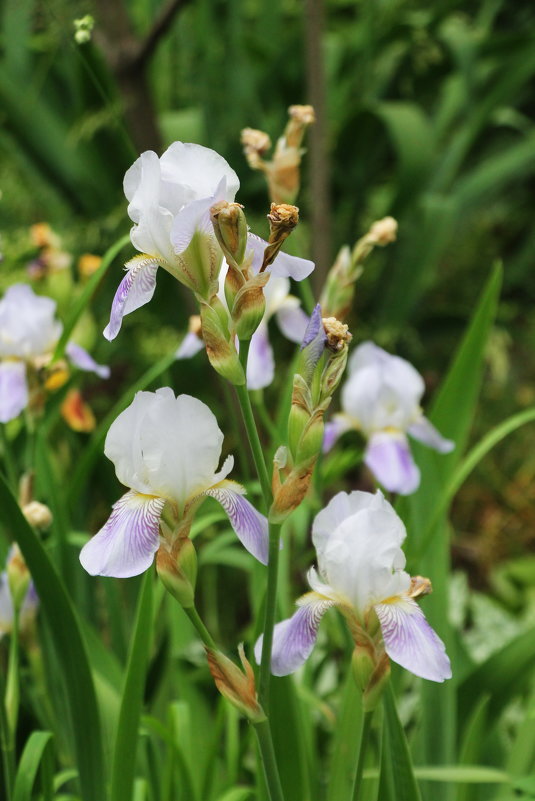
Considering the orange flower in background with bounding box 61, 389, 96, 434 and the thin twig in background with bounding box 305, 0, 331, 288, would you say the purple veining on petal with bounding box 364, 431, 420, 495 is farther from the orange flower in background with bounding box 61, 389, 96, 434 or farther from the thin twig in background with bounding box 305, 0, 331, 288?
the thin twig in background with bounding box 305, 0, 331, 288

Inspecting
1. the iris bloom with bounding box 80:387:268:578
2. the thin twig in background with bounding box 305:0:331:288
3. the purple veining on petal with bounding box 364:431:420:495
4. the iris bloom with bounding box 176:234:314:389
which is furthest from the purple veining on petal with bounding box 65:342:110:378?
the thin twig in background with bounding box 305:0:331:288

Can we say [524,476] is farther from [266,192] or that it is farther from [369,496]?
[369,496]

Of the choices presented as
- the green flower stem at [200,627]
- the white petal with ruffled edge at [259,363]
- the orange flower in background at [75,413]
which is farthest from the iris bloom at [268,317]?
the orange flower in background at [75,413]

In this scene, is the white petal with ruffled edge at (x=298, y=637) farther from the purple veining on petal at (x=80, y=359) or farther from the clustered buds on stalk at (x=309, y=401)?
the purple veining on petal at (x=80, y=359)

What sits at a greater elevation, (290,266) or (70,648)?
(290,266)

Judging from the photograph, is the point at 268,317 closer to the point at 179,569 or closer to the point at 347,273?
the point at 347,273

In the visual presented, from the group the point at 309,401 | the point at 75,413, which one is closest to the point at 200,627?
the point at 309,401
